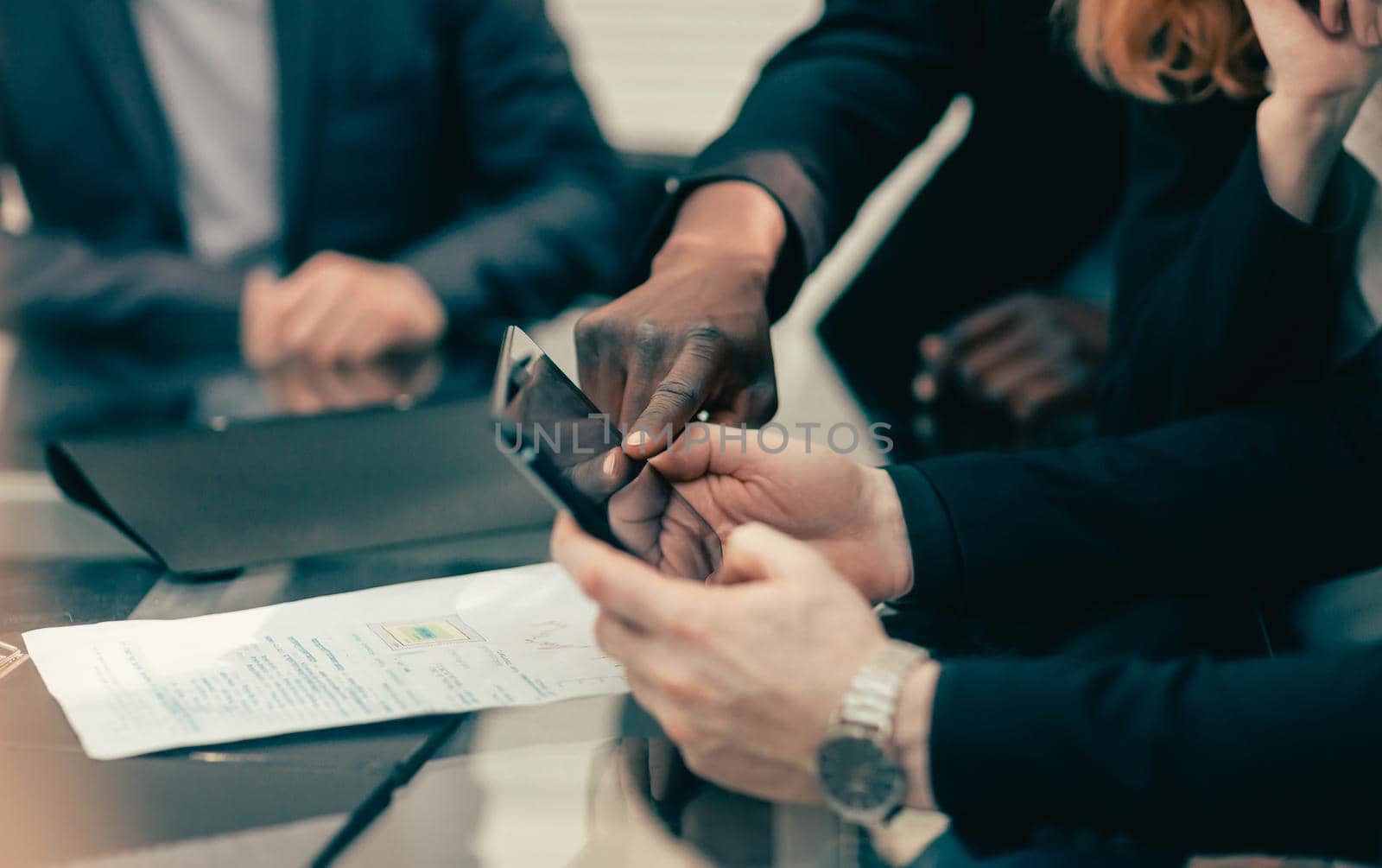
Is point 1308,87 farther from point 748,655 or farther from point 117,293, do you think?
point 117,293

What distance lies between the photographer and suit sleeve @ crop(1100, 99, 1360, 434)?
894mm

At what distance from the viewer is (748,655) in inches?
24.7

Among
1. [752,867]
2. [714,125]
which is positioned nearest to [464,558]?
[752,867]

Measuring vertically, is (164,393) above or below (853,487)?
below

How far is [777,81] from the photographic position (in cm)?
124

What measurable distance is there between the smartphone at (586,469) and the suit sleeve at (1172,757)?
0.22 metres

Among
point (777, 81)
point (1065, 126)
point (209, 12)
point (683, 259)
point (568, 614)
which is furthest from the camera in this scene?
point (209, 12)

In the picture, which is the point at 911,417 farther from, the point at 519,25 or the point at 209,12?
the point at 209,12

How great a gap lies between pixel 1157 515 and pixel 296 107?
4.56 feet

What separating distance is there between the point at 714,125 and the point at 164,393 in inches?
83.1

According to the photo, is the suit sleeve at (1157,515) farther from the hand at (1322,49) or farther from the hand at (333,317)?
the hand at (333,317)

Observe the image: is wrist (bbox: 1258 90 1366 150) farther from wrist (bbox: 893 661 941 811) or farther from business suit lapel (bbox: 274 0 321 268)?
business suit lapel (bbox: 274 0 321 268)

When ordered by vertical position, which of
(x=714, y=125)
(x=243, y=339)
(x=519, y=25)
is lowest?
(x=714, y=125)

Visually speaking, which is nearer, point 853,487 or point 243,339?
point 853,487
